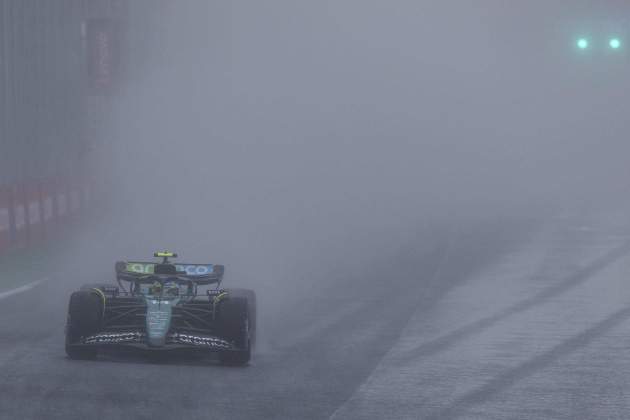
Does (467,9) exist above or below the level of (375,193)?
above

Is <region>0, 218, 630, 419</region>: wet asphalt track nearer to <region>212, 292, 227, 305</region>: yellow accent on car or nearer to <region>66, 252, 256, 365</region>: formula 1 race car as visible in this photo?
<region>66, 252, 256, 365</region>: formula 1 race car

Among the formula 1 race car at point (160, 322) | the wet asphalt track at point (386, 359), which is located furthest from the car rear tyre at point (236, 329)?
the wet asphalt track at point (386, 359)

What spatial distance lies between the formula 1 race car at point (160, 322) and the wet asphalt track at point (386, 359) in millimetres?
197

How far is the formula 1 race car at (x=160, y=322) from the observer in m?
13.6

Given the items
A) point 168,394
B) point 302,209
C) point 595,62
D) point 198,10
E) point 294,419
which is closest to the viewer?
point 294,419

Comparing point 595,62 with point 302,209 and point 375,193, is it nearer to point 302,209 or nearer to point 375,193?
point 375,193

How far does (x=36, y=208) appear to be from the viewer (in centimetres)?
2736

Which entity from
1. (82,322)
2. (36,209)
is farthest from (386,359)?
(36,209)

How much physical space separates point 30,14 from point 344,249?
1151cm

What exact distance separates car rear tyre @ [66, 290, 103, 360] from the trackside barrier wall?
11690 millimetres

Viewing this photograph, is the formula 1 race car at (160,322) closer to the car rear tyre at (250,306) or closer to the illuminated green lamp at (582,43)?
Result: the car rear tyre at (250,306)

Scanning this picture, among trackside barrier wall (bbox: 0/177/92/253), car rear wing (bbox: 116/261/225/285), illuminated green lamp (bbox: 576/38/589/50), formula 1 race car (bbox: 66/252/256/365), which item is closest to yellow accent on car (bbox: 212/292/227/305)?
formula 1 race car (bbox: 66/252/256/365)

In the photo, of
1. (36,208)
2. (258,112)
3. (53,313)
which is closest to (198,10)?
(258,112)

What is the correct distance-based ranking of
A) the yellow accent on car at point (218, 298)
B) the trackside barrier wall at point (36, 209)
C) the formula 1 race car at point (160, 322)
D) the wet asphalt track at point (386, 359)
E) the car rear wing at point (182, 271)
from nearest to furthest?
the wet asphalt track at point (386, 359), the formula 1 race car at point (160, 322), the yellow accent on car at point (218, 298), the car rear wing at point (182, 271), the trackside barrier wall at point (36, 209)
